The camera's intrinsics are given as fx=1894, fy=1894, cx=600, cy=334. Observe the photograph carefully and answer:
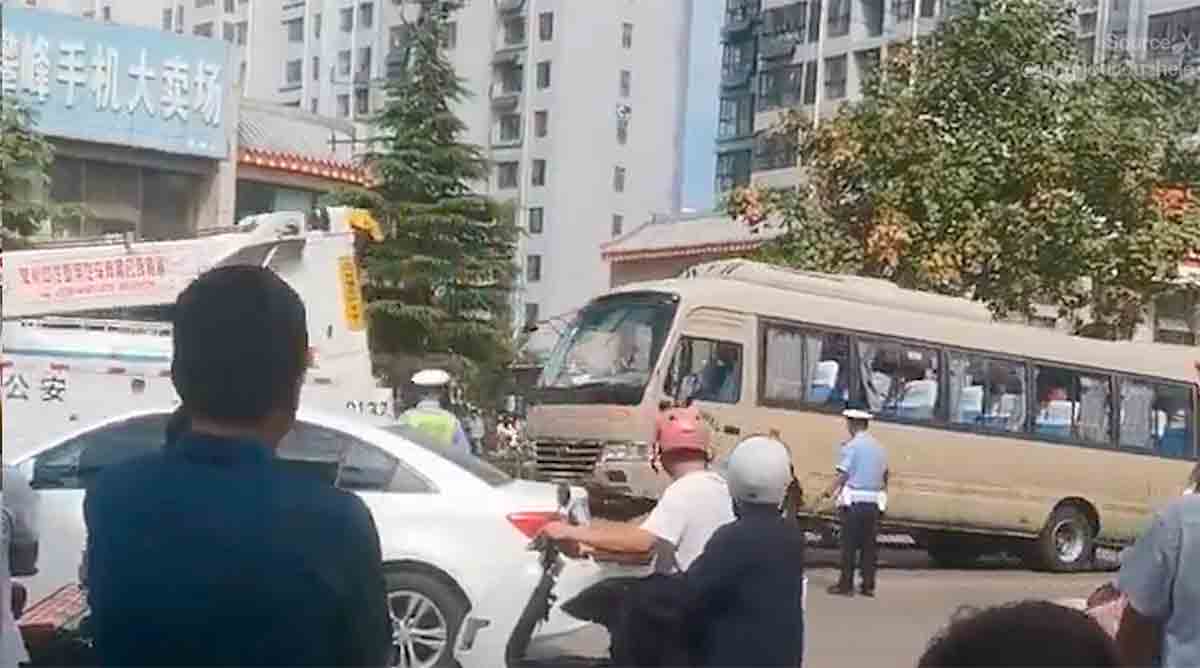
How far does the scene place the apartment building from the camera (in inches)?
1886

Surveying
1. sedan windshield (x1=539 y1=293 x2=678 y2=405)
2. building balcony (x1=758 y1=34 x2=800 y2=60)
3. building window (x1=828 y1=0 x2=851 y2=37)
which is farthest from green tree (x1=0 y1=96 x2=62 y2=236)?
building balcony (x1=758 y1=34 x2=800 y2=60)

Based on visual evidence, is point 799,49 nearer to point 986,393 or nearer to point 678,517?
point 986,393

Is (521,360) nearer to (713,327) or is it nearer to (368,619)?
(713,327)

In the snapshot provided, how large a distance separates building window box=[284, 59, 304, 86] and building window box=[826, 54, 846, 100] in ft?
62.8

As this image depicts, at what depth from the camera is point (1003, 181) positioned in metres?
21.7

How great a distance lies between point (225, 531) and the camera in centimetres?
238

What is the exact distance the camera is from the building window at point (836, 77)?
2319 inches


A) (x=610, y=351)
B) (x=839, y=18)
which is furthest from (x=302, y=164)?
(x=839, y=18)

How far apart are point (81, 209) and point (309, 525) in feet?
50.7

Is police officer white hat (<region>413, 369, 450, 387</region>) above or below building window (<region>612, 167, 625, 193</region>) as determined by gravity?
below

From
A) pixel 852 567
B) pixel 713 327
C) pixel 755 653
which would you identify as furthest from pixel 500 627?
pixel 713 327

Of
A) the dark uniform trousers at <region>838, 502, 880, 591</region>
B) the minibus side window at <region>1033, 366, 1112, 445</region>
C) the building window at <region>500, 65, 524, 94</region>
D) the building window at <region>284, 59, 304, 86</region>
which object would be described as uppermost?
the building window at <region>500, 65, 524, 94</region>

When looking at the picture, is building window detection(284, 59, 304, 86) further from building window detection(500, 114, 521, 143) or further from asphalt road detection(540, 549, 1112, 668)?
asphalt road detection(540, 549, 1112, 668)

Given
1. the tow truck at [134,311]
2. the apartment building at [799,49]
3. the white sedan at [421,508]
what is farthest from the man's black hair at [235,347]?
the apartment building at [799,49]
